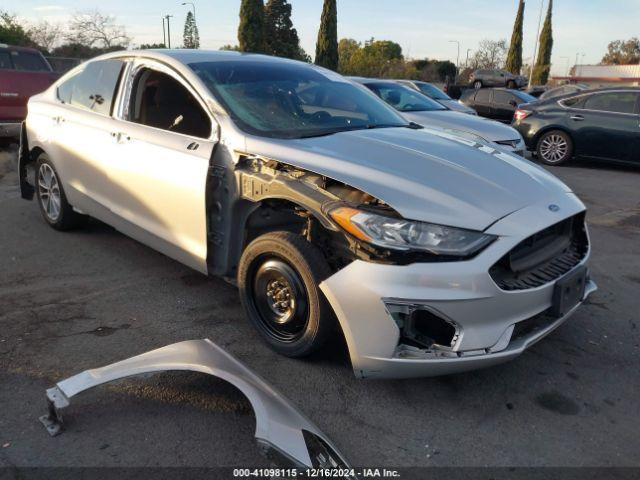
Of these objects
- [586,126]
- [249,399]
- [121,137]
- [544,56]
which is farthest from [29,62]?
[544,56]

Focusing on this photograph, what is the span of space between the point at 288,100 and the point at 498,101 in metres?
14.3

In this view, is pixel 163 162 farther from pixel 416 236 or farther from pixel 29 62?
pixel 29 62

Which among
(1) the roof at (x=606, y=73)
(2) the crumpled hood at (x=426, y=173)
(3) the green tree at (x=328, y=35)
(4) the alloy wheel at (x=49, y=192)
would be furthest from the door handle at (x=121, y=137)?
(1) the roof at (x=606, y=73)

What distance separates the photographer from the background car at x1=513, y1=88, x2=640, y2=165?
389 inches

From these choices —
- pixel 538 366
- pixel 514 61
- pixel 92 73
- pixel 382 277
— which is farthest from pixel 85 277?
pixel 514 61

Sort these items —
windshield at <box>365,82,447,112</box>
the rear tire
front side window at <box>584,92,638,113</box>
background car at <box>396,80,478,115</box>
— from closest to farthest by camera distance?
the rear tire < windshield at <box>365,82,447,112</box> < front side window at <box>584,92,638,113</box> < background car at <box>396,80,478,115</box>

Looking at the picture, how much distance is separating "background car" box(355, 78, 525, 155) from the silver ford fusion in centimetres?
362

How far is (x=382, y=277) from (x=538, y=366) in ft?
4.14

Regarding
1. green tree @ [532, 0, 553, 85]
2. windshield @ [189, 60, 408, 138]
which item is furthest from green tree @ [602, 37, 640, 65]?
windshield @ [189, 60, 408, 138]

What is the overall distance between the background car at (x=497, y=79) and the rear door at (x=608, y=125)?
23.8 metres

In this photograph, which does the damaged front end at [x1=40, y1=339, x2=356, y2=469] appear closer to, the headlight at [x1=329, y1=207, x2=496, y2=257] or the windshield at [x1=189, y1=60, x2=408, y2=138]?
the headlight at [x1=329, y1=207, x2=496, y2=257]

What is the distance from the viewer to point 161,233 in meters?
3.89

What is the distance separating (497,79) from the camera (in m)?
32.8

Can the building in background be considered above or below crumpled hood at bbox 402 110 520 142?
above
